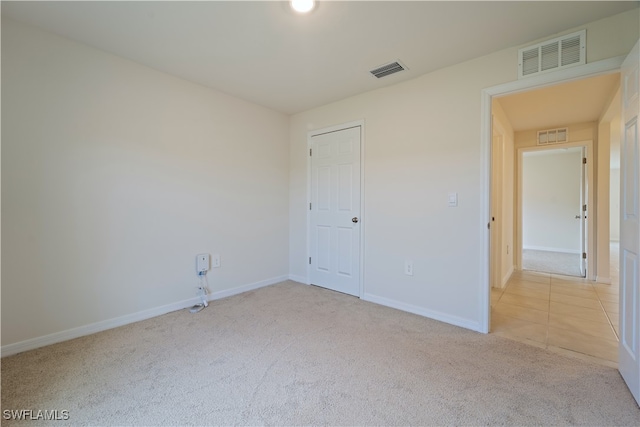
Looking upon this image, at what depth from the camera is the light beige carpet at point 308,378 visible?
1448mm

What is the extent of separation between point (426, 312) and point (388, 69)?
95.5 inches

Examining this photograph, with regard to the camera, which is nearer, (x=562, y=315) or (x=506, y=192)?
(x=562, y=315)

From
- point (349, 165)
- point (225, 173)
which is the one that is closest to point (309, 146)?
point (349, 165)

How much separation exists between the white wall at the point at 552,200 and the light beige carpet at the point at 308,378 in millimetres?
5902

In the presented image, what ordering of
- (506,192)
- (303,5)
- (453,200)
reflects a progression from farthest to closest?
1. (506,192)
2. (453,200)
3. (303,5)

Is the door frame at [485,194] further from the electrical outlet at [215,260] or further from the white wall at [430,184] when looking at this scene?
the electrical outlet at [215,260]

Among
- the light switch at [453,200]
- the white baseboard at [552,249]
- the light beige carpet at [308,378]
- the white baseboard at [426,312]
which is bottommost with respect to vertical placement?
the light beige carpet at [308,378]

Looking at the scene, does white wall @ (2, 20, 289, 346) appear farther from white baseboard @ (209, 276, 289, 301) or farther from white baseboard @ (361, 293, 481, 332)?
white baseboard @ (361, 293, 481, 332)

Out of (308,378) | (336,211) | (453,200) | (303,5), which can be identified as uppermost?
(303,5)

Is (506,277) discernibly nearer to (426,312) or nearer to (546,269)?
(546,269)

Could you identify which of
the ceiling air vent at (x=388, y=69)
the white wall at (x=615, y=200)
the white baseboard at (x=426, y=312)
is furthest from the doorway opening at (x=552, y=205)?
the ceiling air vent at (x=388, y=69)

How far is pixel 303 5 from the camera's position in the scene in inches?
70.6

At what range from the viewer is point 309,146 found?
3816 millimetres

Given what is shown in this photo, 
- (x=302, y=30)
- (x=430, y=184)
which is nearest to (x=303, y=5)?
(x=302, y=30)
